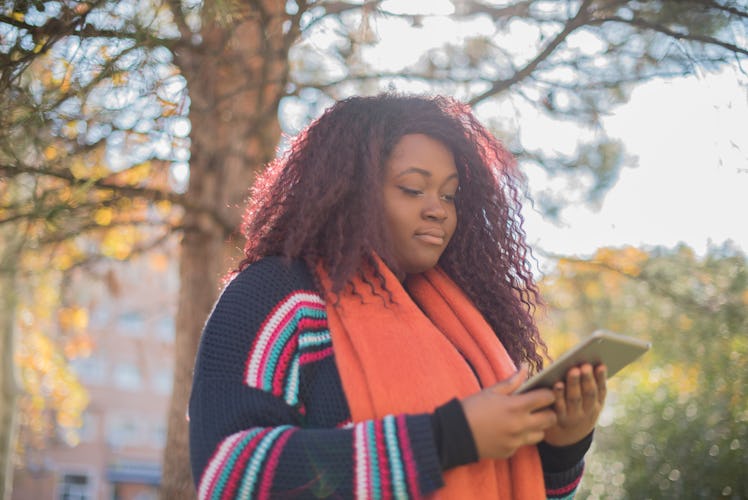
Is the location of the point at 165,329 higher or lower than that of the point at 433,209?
higher

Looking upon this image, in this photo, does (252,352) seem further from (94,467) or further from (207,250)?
(94,467)

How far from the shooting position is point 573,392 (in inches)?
65.2

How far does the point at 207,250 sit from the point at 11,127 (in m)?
1.91

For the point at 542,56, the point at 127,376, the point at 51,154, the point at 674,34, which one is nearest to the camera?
the point at 674,34

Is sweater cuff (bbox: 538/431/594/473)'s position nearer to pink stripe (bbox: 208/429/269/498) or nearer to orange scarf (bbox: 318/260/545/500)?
orange scarf (bbox: 318/260/545/500)

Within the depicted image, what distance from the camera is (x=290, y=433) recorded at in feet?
5.14

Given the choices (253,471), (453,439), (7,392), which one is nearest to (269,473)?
(253,471)

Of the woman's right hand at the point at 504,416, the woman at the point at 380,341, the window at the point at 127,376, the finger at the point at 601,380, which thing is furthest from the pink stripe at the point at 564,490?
the window at the point at 127,376

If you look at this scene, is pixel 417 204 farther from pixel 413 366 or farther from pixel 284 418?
pixel 284 418

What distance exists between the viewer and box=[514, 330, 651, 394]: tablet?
1523 mm

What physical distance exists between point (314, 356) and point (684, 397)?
3.64 metres

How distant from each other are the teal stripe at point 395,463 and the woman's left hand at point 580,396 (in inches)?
13.7

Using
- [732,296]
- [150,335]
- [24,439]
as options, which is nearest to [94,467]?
[150,335]

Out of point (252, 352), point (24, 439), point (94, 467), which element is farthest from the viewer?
point (94, 467)
